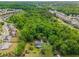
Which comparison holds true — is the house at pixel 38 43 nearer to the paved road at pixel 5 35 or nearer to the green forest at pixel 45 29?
the green forest at pixel 45 29

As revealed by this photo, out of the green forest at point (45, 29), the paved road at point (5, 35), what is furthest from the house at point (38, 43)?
the paved road at point (5, 35)

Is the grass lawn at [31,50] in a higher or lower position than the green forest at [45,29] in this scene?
lower

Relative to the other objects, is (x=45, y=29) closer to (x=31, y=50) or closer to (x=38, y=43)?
(x=38, y=43)

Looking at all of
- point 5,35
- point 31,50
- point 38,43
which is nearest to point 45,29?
point 38,43

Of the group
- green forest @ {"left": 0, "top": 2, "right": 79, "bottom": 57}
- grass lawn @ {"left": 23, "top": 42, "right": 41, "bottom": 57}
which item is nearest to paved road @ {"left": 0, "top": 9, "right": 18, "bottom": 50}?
green forest @ {"left": 0, "top": 2, "right": 79, "bottom": 57}

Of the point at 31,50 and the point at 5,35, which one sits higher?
the point at 5,35

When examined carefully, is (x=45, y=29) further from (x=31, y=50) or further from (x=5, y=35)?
(x=5, y=35)

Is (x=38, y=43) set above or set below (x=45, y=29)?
below

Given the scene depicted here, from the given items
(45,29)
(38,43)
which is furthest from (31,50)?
(45,29)

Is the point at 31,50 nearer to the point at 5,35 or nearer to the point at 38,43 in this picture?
the point at 38,43

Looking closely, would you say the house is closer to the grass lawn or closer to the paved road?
the grass lawn

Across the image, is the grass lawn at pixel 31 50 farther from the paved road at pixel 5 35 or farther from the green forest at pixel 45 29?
the paved road at pixel 5 35

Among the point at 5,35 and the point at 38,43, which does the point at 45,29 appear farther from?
the point at 5,35
